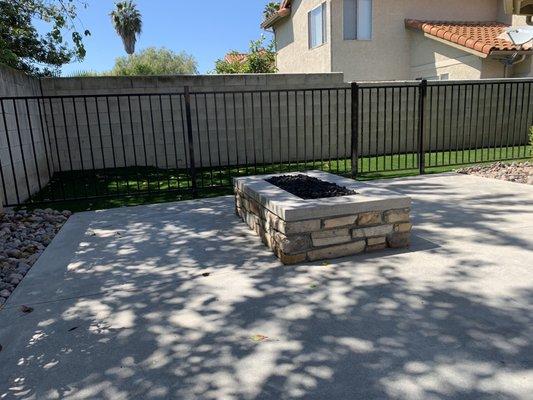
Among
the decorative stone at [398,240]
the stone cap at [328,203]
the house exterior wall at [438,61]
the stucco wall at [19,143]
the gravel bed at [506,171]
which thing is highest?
the house exterior wall at [438,61]

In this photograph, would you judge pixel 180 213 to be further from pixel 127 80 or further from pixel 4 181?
pixel 127 80

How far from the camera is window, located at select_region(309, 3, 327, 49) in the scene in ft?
48.1

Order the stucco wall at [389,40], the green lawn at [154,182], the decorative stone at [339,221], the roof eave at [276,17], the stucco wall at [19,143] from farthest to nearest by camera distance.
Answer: the roof eave at [276,17] → the stucco wall at [389,40] → the green lawn at [154,182] → the stucco wall at [19,143] → the decorative stone at [339,221]

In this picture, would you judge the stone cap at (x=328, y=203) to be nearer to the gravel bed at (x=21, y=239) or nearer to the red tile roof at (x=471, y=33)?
the gravel bed at (x=21, y=239)

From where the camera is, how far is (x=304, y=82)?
10.1 meters

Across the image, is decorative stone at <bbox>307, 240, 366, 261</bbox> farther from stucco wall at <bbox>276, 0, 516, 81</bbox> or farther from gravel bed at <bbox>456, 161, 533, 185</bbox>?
stucco wall at <bbox>276, 0, 516, 81</bbox>

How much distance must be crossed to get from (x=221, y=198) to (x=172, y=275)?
3.30m

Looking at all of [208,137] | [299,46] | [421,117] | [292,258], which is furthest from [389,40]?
[292,258]

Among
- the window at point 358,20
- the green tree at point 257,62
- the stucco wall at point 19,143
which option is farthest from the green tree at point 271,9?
the stucco wall at point 19,143

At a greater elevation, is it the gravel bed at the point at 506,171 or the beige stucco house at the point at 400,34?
the beige stucco house at the point at 400,34

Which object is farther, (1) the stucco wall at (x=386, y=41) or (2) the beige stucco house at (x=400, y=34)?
(1) the stucco wall at (x=386, y=41)

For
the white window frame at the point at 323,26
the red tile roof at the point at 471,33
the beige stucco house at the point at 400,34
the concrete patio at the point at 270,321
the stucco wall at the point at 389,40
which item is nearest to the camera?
the concrete patio at the point at 270,321

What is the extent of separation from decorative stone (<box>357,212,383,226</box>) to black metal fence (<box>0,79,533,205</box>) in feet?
12.9

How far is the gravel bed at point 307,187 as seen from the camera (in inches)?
175
